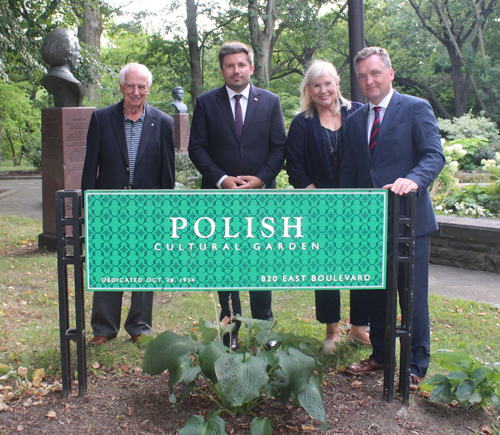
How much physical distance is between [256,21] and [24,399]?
19465 millimetres

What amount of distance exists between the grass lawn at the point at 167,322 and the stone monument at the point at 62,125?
1389 mm

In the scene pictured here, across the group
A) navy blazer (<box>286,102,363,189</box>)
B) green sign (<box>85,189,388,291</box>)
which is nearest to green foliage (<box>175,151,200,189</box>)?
navy blazer (<box>286,102,363,189</box>)

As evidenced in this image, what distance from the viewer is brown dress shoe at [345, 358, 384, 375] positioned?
3.27 metres

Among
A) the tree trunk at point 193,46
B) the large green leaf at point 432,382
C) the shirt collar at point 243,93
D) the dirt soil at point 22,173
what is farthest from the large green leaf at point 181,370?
the tree trunk at point 193,46

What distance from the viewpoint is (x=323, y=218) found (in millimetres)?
2754

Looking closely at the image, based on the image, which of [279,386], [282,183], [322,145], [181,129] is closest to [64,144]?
[282,183]

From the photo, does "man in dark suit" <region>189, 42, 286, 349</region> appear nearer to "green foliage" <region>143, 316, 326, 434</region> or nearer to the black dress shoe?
the black dress shoe

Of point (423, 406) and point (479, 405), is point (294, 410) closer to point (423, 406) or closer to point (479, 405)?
point (423, 406)

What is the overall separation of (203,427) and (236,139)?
1.93 metres

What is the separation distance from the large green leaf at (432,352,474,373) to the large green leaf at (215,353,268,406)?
1067mm

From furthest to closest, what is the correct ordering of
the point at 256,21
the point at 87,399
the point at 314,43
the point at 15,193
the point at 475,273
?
the point at 314,43 < the point at 256,21 < the point at 15,193 < the point at 475,273 < the point at 87,399

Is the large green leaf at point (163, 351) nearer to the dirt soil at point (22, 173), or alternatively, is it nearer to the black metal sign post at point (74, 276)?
the black metal sign post at point (74, 276)

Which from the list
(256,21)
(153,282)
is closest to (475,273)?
(153,282)

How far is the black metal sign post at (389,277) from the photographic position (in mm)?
2783
